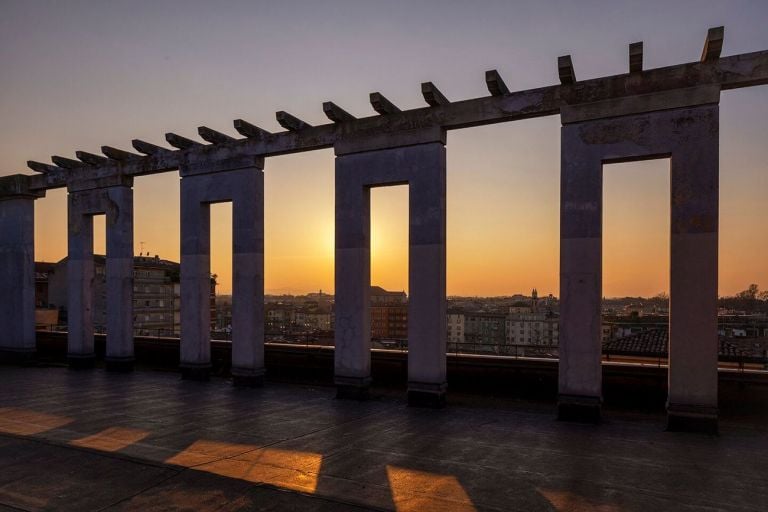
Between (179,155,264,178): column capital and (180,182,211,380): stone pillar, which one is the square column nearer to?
(179,155,264,178): column capital

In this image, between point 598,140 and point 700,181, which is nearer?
point 700,181

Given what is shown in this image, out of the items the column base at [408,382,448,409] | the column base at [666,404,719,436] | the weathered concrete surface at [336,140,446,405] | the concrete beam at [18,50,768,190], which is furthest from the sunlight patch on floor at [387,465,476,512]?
the concrete beam at [18,50,768,190]

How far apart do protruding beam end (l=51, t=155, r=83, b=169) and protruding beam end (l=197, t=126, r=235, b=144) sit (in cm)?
621

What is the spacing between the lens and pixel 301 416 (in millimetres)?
11039

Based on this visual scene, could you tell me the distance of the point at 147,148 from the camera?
1673cm

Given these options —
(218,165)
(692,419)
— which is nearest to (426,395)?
(692,419)

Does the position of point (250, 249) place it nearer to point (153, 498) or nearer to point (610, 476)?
point (153, 498)

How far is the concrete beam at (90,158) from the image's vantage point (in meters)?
17.8

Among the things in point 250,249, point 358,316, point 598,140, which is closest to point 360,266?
point 358,316

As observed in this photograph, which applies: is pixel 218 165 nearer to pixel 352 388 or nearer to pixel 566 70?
pixel 352 388

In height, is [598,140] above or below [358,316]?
above

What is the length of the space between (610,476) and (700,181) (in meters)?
6.04

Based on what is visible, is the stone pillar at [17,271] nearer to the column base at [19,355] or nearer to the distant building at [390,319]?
the column base at [19,355]

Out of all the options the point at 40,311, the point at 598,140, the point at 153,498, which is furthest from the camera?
the point at 40,311
